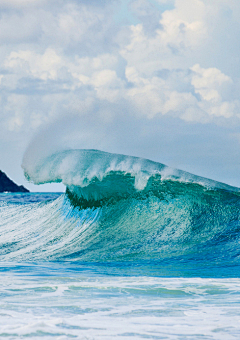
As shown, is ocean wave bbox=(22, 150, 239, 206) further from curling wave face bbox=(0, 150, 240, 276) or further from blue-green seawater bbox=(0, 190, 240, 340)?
blue-green seawater bbox=(0, 190, 240, 340)

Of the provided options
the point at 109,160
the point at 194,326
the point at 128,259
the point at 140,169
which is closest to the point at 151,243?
the point at 128,259

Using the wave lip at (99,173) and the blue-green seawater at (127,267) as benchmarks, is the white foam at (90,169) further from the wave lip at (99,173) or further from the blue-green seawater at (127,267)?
the blue-green seawater at (127,267)

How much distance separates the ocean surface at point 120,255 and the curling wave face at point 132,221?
3cm

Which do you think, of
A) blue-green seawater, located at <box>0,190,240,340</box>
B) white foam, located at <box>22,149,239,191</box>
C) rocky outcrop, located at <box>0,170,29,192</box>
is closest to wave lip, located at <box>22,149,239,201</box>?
white foam, located at <box>22,149,239,191</box>

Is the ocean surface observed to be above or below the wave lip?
below

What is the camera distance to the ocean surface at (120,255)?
3.91 meters

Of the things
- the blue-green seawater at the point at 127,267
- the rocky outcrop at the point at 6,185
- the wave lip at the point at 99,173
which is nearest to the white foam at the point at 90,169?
the wave lip at the point at 99,173

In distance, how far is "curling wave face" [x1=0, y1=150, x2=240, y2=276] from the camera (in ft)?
28.2

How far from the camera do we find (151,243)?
9.45 metres

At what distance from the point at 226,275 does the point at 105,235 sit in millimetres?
4069

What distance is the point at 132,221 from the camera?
10.8m

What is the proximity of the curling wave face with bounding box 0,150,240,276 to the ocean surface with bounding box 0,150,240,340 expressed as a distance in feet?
0.09

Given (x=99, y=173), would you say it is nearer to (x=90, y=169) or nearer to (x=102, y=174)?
(x=102, y=174)

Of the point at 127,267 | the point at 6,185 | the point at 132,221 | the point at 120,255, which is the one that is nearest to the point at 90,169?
the point at 132,221
